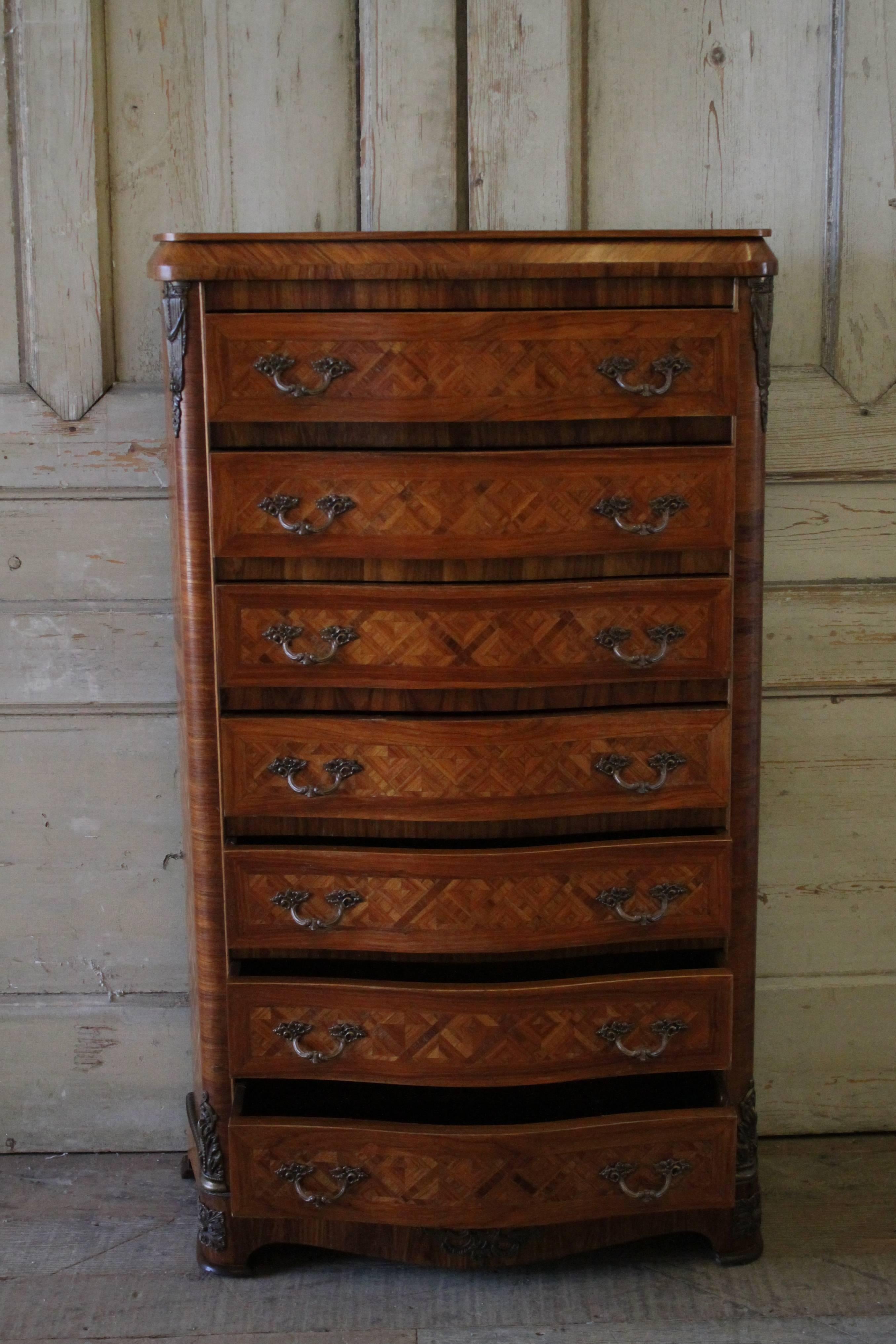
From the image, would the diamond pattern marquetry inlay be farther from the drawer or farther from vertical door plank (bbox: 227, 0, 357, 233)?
vertical door plank (bbox: 227, 0, 357, 233)

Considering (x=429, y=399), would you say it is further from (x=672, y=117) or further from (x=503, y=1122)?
(x=503, y=1122)

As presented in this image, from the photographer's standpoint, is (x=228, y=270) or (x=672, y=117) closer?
(x=228, y=270)

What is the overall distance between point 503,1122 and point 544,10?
1.90m

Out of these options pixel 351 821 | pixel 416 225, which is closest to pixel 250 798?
pixel 351 821

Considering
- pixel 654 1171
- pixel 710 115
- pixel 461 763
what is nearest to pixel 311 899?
pixel 461 763

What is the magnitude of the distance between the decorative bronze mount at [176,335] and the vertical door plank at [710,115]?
87 centimetres

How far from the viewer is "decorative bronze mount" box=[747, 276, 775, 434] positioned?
78.4 inches

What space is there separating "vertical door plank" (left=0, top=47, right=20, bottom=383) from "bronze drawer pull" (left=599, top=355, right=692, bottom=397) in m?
0.75

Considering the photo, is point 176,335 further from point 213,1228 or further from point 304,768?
point 213,1228

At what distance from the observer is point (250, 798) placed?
6.80 feet

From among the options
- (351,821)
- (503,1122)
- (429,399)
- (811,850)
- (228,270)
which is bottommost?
(503,1122)

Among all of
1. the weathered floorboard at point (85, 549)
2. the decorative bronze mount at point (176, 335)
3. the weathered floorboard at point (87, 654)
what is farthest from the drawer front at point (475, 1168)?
the decorative bronze mount at point (176, 335)

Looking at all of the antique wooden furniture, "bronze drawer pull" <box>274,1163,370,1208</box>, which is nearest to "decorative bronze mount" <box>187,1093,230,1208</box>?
the antique wooden furniture

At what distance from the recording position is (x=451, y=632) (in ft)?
6.57
